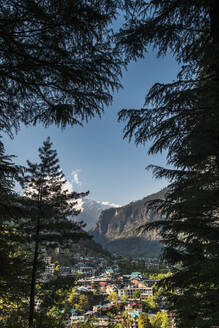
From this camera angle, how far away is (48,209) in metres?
9.27

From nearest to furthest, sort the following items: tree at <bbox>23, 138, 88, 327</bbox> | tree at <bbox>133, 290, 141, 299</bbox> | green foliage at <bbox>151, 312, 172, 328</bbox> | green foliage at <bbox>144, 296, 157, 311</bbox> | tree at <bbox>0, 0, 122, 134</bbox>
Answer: tree at <bbox>0, 0, 122, 134</bbox>
tree at <bbox>23, 138, 88, 327</bbox>
green foliage at <bbox>151, 312, 172, 328</bbox>
green foliage at <bbox>144, 296, 157, 311</bbox>
tree at <bbox>133, 290, 141, 299</bbox>

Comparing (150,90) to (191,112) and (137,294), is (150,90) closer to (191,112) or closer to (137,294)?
(191,112)

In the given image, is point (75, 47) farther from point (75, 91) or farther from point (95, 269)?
point (95, 269)

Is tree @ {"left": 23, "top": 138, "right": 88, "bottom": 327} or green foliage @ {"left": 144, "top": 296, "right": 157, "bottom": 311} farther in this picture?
green foliage @ {"left": 144, "top": 296, "right": 157, "bottom": 311}

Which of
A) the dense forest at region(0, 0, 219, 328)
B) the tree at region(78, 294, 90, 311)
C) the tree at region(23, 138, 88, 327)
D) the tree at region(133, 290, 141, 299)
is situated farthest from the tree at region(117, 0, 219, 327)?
the tree at region(133, 290, 141, 299)

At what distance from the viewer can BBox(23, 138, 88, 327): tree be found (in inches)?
347

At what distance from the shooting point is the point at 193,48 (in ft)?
13.3

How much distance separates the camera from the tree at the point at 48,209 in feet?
28.9

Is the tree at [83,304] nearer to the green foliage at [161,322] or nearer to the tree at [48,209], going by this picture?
the green foliage at [161,322]

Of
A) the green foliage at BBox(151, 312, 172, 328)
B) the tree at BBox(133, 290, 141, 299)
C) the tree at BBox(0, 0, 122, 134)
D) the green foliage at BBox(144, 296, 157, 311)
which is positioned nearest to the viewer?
the tree at BBox(0, 0, 122, 134)

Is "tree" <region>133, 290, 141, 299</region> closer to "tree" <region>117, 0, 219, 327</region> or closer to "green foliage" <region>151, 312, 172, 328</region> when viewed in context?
"green foliage" <region>151, 312, 172, 328</region>

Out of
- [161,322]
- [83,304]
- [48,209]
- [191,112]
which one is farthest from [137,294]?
[191,112]

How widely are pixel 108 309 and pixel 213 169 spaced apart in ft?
177

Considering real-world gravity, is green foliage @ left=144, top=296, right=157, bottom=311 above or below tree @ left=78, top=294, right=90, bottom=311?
below
